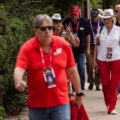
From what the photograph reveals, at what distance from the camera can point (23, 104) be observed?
778 cm

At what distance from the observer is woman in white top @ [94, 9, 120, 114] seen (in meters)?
7.92

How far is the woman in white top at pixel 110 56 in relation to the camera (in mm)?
7918

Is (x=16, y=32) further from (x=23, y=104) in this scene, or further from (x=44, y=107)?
(x=44, y=107)

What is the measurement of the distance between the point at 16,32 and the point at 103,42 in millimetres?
1677

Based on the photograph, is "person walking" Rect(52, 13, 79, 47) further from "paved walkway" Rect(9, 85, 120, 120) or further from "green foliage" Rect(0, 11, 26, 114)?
"paved walkway" Rect(9, 85, 120, 120)

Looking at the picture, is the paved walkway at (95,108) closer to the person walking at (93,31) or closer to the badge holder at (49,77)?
the person walking at (93,31)

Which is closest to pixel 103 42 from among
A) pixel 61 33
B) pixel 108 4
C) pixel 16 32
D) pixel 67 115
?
pixel 61 33

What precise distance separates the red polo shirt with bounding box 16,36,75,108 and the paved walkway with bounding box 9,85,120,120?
3.15 m

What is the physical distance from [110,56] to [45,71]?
3.76 metres

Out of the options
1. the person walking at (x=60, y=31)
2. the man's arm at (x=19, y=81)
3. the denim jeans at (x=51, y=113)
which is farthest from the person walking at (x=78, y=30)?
the man's arm at (x=19, y=81)

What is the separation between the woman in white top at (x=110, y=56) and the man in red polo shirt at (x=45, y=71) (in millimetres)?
3512

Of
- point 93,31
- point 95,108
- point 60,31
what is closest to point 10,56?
point 60,31

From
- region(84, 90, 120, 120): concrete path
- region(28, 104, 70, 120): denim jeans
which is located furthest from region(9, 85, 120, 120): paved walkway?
region(28, 104, 70, 120): denim jeans

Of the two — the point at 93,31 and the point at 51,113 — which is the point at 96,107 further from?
the point at 51,113
